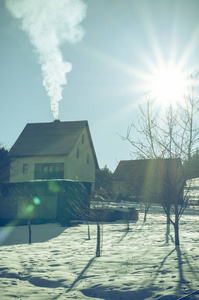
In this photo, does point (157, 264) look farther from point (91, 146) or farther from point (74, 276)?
point (91, 146)

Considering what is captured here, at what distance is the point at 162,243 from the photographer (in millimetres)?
10633

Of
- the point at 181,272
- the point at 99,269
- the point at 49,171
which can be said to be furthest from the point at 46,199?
the point at 181,272

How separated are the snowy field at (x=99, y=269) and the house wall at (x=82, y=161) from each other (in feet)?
62.1

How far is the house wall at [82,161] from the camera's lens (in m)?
30.5

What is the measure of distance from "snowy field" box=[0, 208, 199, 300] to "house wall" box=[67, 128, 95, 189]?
18937 mm

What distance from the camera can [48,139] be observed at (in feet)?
105

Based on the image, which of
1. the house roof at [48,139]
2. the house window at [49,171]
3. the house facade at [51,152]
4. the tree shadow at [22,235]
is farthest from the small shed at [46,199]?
the house roof at [48,139]

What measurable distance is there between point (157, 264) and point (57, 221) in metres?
12.0

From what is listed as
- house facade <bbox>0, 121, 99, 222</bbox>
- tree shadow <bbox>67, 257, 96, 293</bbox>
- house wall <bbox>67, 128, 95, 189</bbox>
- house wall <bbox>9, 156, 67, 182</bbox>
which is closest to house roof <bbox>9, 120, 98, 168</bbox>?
house facade <bbox>0, 121, 99, 222</bbox>

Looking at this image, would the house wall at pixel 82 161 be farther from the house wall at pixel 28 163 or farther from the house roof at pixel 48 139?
the house wall at pixel 28 163

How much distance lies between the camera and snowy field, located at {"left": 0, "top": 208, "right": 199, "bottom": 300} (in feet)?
18.3

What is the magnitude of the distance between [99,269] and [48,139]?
25.8m

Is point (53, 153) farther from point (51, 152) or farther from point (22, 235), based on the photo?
point (22, 235)

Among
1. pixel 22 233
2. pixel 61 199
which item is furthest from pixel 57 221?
pixel 22 233
